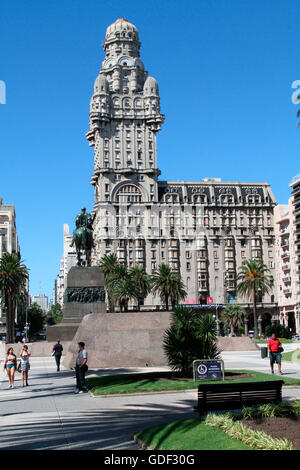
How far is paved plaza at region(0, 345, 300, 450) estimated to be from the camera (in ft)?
34.3

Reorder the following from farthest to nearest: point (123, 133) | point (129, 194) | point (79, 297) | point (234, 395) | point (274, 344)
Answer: point (123, 133), point (129, 194), point (79, 297), point (274, 344), point (234, 395)

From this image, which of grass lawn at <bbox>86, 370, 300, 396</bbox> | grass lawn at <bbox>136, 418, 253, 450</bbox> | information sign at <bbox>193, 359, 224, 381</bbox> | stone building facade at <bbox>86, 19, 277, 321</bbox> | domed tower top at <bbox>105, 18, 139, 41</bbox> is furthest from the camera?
domed tower top at <bbox>105, 18, 139, 41</bbox>

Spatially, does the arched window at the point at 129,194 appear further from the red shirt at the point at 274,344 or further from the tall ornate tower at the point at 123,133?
the red shirt at the point at 274,344

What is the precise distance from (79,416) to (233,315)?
81854 mm

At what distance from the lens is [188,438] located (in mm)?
9398

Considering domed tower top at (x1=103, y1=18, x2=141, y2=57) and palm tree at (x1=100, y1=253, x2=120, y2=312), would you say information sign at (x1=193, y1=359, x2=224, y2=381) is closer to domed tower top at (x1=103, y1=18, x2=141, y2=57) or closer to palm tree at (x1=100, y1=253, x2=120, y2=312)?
palm tree at (x1=100, y1=253, x2=120, y2=312)

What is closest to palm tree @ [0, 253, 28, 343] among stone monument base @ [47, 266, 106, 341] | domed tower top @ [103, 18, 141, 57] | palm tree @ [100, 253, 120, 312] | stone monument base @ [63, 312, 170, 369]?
palm tree @ [100, 253, 120, 312]

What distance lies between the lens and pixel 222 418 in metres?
10.2

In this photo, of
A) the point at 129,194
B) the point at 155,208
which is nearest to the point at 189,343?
the point at 155,208

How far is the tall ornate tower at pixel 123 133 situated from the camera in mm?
105750

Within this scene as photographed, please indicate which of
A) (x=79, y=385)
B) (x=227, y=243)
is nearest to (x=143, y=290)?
(x=227, y=243)

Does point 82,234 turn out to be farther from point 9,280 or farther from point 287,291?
point 287,291

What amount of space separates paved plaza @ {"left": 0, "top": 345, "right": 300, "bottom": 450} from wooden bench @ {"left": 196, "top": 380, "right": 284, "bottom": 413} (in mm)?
1338
